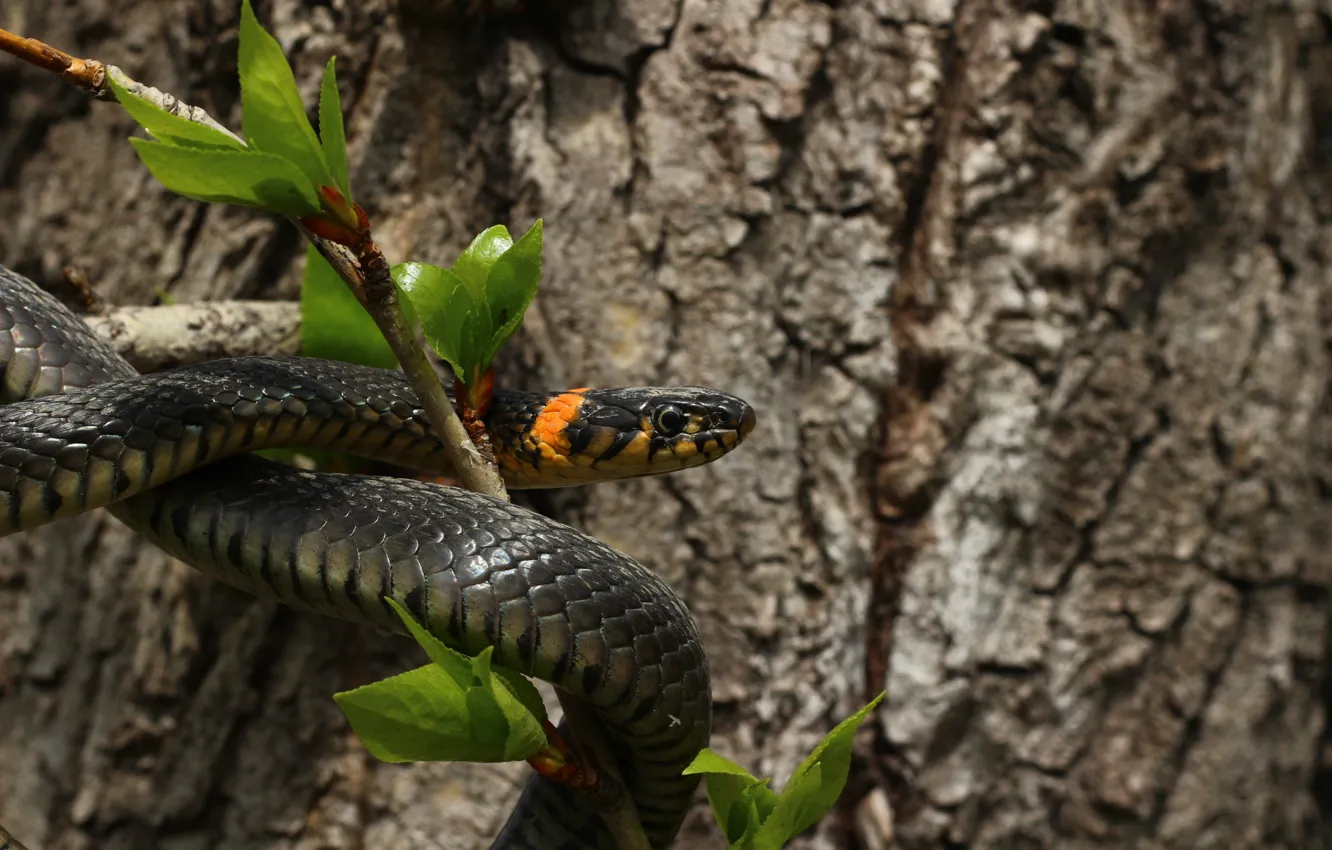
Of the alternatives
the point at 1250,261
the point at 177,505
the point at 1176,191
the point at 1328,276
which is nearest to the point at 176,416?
the point at 177,505

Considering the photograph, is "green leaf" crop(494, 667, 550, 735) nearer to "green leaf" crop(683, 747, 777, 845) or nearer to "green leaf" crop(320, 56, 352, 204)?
"green leaf" crop(683, 747, 777, 845)

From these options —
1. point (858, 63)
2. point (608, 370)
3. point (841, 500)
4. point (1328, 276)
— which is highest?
point (858, 63)

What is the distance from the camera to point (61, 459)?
1.68m

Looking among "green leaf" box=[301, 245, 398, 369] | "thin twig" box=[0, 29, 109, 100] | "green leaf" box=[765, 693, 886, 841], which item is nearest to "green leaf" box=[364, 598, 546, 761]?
"green leaf" box=[765, 693, 886, 841]

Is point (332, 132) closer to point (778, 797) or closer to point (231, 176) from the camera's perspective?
point (231, 176)

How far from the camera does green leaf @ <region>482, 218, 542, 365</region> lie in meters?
1.48

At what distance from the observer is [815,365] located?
277 cm

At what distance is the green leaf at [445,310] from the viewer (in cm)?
147

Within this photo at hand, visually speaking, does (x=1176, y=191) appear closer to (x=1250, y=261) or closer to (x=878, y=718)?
(x=1250, y=261)

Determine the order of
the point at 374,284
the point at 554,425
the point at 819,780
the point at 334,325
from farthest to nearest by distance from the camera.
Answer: the point at 334,325, the point at 554,425, the point at 819,780, the point at 374,284

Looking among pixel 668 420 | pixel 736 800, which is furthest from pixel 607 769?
pixel 668 420

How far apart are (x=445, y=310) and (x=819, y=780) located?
2.49ft

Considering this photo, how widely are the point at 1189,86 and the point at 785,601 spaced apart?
1.70 metres

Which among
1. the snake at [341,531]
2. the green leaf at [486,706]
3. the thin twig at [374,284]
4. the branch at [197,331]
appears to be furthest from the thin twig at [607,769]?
the branch at [197,331]
